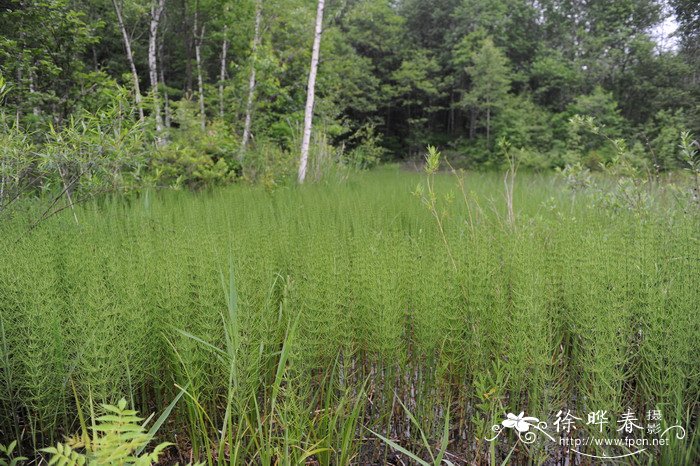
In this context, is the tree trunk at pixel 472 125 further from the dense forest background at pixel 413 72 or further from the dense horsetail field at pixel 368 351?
the dense horsetail field at pixel 368 351

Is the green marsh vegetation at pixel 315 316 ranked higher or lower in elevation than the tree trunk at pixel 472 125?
lower

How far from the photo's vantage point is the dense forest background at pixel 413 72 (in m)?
9.80

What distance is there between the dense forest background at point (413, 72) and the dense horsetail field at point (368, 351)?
188 inches

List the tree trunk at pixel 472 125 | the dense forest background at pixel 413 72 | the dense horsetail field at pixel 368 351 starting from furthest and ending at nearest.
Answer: the tree trunk at pixel 472 125
the dense forest background at pixel 413 72
the dense horsetail field at pixel 368 351

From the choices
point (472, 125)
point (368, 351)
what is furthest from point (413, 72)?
point (368, 351)

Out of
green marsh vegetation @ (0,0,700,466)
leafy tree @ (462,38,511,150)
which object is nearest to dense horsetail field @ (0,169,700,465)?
green marsh vegetation @ (0,0,700,466)

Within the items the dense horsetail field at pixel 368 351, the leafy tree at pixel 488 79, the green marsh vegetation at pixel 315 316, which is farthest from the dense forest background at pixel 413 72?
the dense horsetail field at pixel 368 351

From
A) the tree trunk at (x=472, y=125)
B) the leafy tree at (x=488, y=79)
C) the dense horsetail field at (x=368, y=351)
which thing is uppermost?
the leafy tree at (x=488, y=79)

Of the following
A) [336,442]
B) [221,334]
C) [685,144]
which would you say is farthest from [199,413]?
[685,144]

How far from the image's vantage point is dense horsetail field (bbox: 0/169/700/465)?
148 centimetres

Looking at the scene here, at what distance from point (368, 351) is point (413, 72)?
1816 cm

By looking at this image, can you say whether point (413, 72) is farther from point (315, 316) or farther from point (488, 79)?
point (315, 316)

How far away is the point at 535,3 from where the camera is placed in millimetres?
20812

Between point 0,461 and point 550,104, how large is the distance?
838 inches
